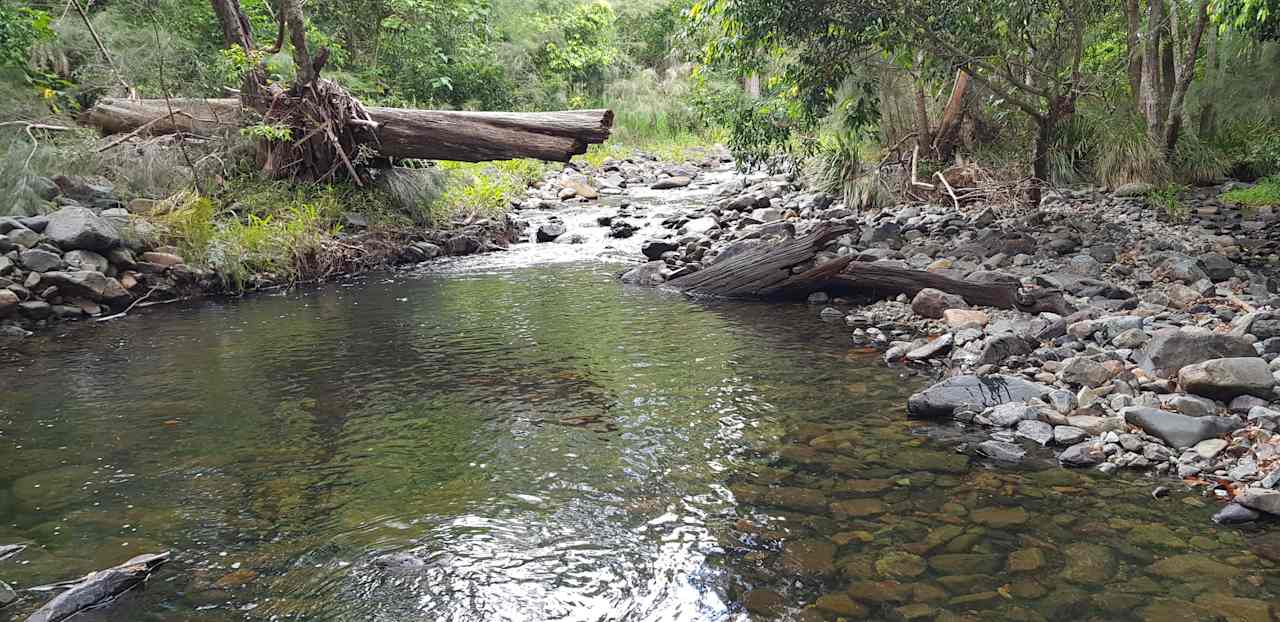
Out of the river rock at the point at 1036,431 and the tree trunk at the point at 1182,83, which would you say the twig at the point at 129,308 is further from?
the tree trunk at the point at 1182,83

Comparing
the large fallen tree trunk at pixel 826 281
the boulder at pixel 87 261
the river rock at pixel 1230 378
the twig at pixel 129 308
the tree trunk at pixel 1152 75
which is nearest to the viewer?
the river rock at pixel 1230 378

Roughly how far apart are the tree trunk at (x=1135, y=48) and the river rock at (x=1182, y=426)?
22.9 feet

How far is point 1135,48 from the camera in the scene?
9.91 metres

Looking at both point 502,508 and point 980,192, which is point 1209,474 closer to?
point 502,508

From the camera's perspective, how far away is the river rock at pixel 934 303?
666 cm

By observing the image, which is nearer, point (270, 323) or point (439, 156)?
point (270, 323)

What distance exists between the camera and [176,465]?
414cm

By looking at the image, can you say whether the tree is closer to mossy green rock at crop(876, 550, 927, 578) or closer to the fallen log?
mossy green rock at crop(876, 550, 927, 578)

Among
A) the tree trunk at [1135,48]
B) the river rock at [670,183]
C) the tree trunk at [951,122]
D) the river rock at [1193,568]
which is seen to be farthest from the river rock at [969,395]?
the river rock at [670,183]

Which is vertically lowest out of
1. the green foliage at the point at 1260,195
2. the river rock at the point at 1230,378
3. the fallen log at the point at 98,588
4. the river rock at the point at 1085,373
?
the fallen log at the point at 98,588

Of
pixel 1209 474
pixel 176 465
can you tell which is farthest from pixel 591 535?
pixel 1209 474

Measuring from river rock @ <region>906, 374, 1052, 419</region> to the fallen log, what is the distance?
3690 mm

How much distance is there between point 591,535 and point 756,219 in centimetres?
879

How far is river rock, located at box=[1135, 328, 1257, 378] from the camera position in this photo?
447 centimetres
